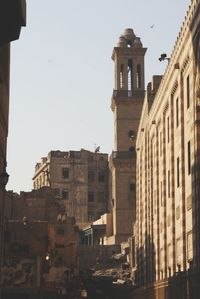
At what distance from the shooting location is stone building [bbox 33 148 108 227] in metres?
122

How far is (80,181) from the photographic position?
123188 millimetres

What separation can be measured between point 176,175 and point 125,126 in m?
59.6

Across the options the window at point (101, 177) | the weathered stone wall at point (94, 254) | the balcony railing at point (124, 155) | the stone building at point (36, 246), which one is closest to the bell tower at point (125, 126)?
the balcony railing at point (124, 155)

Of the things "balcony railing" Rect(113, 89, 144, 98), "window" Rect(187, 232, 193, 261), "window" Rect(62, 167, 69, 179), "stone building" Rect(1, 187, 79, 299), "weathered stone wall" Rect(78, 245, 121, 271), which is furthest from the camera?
"window" Rect(62, 167, 69, 179)

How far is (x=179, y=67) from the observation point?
34406 mm

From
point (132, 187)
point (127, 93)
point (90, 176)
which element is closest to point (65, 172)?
point (90, 176)

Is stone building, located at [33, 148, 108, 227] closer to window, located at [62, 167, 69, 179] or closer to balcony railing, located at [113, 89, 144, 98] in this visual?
window, located at [62, 167, 69, 179]

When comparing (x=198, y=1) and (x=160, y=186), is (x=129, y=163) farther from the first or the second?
(x=198, y=1)

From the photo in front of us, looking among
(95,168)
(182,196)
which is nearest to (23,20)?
(182,196)

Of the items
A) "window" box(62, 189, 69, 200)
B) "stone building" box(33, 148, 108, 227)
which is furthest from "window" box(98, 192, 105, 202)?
"window" box(62, 189, 69, 200)

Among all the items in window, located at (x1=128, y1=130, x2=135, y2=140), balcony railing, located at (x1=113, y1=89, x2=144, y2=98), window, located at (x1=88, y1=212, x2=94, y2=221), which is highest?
balcony railing, located at (x1=113, y1=89, x2=144, y2=98)

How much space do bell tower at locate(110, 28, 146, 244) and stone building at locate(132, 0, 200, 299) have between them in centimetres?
3852

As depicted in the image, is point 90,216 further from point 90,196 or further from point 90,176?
point 90,176

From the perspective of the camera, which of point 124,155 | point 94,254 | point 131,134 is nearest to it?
point 94,254
